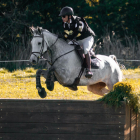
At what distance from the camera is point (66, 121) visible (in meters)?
3.60

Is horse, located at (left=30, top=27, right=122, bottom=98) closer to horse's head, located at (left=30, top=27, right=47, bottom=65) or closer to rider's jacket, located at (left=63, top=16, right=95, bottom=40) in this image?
horse's head, located at (left=30, top=27, right=47, bottom=65)

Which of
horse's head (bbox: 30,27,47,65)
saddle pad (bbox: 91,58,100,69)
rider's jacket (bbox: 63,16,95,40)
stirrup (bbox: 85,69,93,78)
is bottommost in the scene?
stirrup (bbox: 85,69,93,78)

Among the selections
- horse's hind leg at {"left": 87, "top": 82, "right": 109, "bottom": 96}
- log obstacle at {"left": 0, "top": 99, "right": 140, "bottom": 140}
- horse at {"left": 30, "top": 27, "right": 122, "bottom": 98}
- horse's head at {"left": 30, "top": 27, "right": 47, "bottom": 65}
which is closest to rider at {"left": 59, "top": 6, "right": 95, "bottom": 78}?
horse at {"left": 30, "top": 27, "right": 122, "bottom": 98}

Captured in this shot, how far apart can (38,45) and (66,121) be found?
1592 millimetres

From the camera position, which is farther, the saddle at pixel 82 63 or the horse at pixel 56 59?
the saddle at pixel 82 63

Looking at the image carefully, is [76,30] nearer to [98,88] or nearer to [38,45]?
[38,45]

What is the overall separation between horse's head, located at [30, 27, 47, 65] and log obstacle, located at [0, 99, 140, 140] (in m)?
1.09

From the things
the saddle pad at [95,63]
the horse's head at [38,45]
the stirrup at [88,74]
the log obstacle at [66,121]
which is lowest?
the log obstacle at [66,121]

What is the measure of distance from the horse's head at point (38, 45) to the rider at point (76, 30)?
0.42 m

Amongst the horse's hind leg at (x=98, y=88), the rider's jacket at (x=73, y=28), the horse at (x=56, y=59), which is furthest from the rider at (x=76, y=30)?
the horse's hind leg at (x=98, y=88)

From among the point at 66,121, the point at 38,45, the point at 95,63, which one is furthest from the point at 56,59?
the point at 66,121

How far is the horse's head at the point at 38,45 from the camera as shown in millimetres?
4590

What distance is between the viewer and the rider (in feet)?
15.5

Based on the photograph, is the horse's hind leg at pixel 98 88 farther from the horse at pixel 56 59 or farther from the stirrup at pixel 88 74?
the stirrup at pixel 88 74
